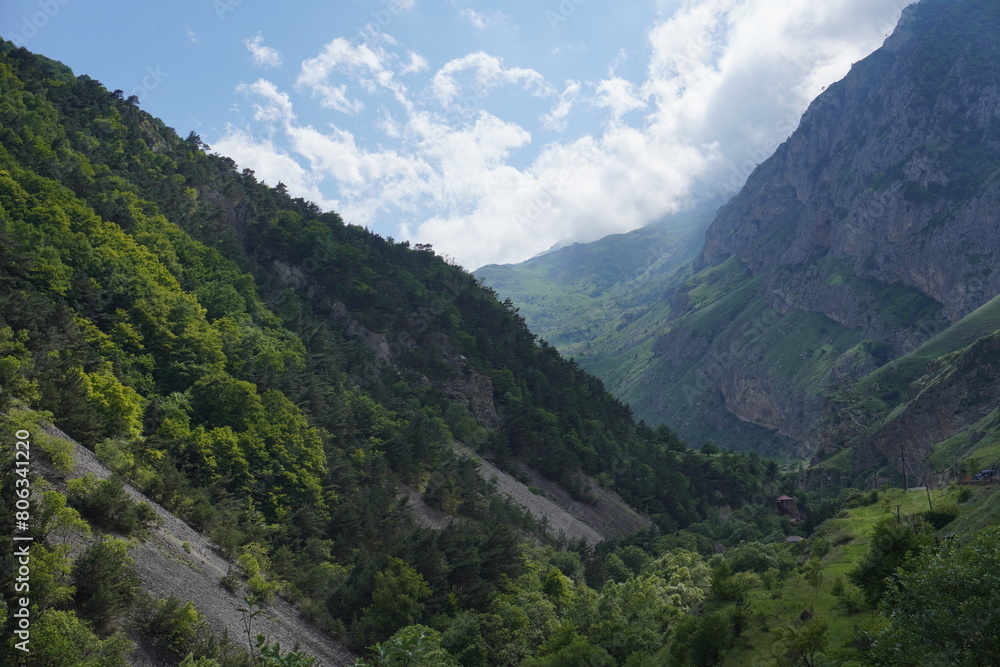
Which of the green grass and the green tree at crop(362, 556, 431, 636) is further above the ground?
the green grass

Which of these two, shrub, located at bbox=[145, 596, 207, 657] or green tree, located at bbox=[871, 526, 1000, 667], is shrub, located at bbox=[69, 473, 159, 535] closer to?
shrub, located at bbox=[145, 596, 207, 657]

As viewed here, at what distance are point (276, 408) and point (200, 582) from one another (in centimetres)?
2429

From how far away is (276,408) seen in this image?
54.4 metres

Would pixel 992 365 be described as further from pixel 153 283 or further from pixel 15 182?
pixel 15 182

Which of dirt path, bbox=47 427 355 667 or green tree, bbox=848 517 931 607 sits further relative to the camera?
dirt path, bbox=47 427 355 667

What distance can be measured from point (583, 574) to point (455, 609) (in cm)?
1768

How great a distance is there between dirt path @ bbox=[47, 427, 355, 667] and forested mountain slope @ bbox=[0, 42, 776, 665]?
1.23 metres

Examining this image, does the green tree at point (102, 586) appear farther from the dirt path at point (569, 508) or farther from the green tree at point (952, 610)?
the dirt path at point (569, 508)

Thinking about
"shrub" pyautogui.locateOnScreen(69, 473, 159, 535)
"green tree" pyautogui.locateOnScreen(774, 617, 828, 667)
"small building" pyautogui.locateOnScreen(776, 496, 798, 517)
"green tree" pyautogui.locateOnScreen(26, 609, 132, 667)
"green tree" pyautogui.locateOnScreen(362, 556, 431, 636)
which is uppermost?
"small building" pyautogui.locateOnScreen(776, 496, 798, 517)

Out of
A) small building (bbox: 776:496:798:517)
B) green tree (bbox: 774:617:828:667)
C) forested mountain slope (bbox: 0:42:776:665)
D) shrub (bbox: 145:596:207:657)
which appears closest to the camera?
green tree (bbox: 774:617:828:667)

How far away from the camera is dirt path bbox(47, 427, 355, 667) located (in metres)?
29.0

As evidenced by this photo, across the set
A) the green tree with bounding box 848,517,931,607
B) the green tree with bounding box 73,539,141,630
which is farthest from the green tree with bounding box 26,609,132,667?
the green tree with bounding box 848,517,931,607

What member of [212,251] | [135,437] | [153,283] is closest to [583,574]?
[135,437]

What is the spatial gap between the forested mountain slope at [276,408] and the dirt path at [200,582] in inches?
48.5
